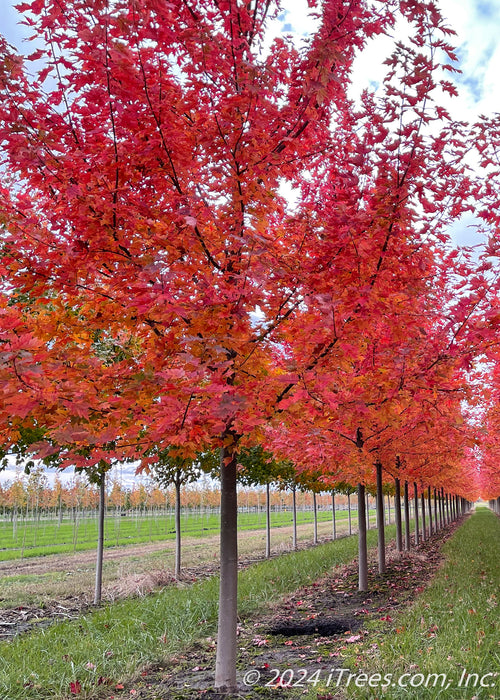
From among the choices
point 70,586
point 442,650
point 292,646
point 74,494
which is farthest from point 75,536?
point 442,650

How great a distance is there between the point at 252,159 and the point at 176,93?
748 millimetres

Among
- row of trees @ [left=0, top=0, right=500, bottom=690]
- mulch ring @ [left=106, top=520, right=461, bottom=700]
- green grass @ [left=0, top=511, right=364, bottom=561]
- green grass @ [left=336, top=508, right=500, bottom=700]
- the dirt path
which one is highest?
row of trees @ [left=0, top=0, right=500, bottom=690]

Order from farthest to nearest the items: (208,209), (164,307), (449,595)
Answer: (449,595)
(208,209)
(164,307)

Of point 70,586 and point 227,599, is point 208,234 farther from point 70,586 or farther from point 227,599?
point 70,586

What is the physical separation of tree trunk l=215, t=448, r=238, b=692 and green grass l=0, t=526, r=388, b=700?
1.37m

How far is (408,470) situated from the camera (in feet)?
42.0

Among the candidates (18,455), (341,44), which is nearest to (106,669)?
(18,455)

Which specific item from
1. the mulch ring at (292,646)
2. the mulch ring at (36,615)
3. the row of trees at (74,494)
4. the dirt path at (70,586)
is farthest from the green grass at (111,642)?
the row of trees at (74,494)

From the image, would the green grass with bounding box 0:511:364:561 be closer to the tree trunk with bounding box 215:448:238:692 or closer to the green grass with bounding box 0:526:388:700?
the green grass with bounding box 0:526:388:700

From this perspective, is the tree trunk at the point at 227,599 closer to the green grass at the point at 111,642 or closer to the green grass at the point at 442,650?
the green grass at the point at 442,650

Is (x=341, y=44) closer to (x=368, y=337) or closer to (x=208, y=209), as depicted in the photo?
(x=208, y=209)

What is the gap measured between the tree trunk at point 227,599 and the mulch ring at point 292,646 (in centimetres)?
16

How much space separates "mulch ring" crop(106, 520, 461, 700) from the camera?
14.7 feet

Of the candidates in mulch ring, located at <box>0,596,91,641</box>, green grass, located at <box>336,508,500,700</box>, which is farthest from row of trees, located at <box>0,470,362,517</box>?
green grass, located at <box>336,508,500,700</box>
